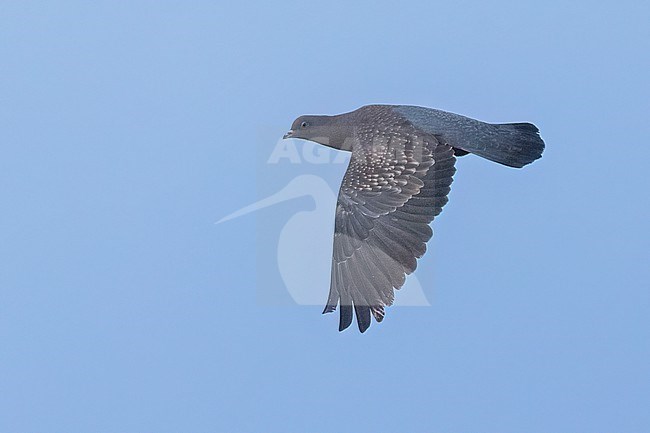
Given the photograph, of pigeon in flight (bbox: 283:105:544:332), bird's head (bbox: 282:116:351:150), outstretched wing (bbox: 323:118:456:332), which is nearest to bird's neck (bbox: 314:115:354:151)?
bird's head (bbox: 282:116:351:150)

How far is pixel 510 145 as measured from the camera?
9.45 metres

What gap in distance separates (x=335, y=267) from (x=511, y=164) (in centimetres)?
180

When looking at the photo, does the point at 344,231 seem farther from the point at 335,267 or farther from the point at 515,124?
the point at 515,124

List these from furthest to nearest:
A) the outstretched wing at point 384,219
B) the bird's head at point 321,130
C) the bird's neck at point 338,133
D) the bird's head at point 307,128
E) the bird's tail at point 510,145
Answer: the bird's head at point 307,128 < the bird's head at point 321,130 < the bird's neck at point 338,133 < the bird's tail at point 510,145 < the outstretched wing at point 384,219

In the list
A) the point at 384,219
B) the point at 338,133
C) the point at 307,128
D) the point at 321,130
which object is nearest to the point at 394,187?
the point at 384,219

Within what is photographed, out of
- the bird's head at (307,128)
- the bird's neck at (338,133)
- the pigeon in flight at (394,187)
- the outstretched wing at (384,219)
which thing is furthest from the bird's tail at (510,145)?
the bird's head at (307,128)

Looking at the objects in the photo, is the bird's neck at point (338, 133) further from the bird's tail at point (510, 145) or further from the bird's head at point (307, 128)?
the bird's tail at point (510, 145)

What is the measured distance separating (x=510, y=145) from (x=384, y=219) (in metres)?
1.52

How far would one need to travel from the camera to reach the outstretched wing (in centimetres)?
Answer: 833

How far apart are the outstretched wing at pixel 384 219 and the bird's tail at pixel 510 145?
0.43m

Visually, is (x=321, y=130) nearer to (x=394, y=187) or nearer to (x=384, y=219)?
(x=394, y=187)

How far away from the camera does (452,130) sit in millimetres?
9320

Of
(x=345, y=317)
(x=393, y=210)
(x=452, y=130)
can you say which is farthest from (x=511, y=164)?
(x=345, y=317)

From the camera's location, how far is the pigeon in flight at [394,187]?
8344 millimetres
